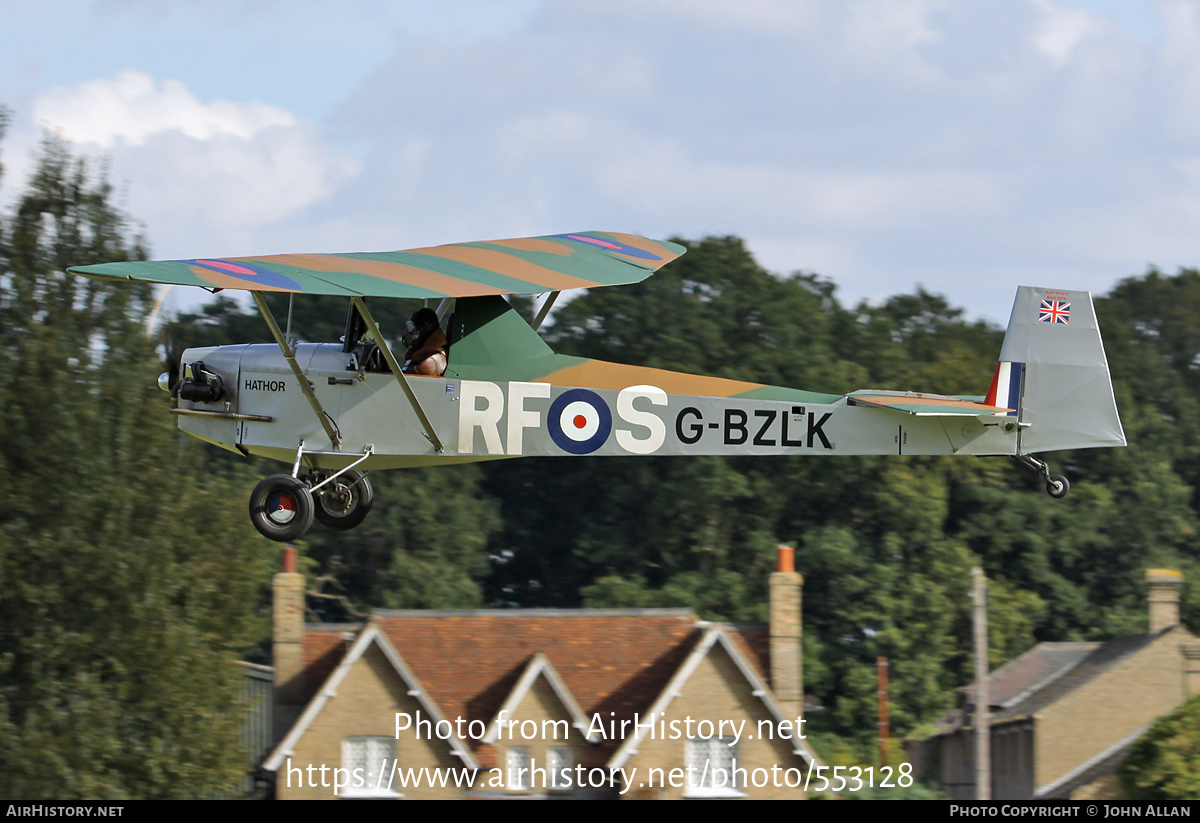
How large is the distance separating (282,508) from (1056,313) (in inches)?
257

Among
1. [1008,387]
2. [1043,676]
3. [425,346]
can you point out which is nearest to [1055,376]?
[1008,387]

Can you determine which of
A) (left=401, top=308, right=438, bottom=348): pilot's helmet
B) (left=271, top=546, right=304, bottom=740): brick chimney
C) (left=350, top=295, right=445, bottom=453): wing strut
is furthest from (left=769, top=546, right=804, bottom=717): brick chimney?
(left=350, top=295, right=445, bottom=453): wing strut

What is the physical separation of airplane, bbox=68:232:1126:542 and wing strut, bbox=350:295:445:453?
2 centimetres

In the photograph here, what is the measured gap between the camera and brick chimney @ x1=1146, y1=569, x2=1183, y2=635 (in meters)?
35.7

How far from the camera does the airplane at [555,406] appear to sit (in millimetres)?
12523

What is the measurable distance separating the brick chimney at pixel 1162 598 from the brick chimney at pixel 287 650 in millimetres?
19455

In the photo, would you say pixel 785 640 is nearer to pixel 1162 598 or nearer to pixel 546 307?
pixel 1162 598

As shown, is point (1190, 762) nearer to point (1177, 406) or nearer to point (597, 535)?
point (597, 535)

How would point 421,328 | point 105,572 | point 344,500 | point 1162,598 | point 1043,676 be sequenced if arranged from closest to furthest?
point 421,328
point 344,500
point 105,572
point 1162,598
point 1043,676

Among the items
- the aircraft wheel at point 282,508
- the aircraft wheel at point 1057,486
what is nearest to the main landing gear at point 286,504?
the aircraft wheel at point 282,508

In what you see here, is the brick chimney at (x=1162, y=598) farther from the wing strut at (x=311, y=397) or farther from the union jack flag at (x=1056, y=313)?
the wing strut at (x=311, y=397)

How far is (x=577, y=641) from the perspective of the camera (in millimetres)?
27688

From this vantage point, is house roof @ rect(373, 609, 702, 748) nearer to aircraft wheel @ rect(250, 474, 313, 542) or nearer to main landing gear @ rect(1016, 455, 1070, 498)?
aircraft wheel @ rect(250, 474, 313, 542)

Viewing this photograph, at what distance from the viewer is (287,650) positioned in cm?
2845
